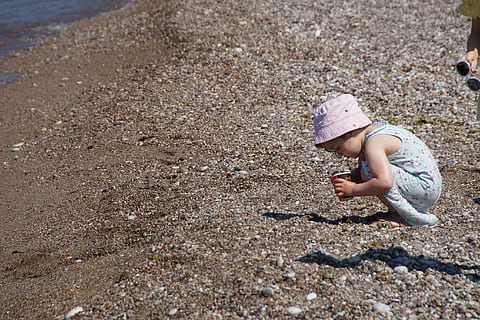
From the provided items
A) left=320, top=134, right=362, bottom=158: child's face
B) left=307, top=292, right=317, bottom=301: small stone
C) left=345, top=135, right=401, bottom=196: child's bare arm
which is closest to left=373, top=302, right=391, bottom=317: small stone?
left=307, top=292, right=317, bottom=301: small stone

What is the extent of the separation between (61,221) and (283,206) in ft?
7.71

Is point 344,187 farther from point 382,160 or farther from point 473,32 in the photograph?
point 473,32

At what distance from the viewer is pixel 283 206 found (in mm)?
5039

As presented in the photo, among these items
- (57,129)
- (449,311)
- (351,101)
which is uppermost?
(351,101)

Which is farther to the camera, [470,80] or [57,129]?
[57,129]

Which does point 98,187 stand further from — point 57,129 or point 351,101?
point 351,101

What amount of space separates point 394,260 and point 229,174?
231 cm

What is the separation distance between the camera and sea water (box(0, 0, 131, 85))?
47.5 feet

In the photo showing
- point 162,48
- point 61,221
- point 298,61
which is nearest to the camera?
point 61,221

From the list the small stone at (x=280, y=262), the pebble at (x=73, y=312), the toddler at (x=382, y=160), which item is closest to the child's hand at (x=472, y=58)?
the toddler at (x=382, y=160)

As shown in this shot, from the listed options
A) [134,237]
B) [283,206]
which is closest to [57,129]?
[134,237]

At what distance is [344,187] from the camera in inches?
168

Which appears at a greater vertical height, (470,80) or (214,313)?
(470,80)

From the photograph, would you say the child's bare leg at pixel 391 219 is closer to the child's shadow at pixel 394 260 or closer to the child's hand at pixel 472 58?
the child's shadow at pixel 394 260
